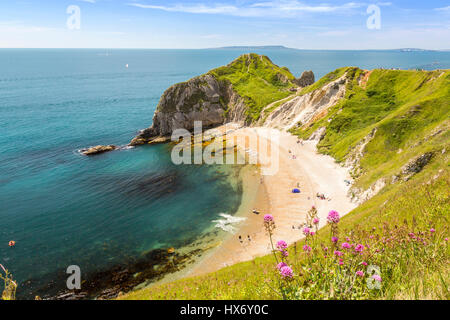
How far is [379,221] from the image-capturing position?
59.7 feet

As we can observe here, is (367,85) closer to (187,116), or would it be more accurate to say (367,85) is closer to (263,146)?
(263,146)

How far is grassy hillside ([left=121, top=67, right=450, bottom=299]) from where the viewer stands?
673cm

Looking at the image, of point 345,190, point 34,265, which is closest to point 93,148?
point 34,265

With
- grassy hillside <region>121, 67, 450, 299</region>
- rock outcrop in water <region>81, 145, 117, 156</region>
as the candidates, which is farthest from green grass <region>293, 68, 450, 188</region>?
rock outcrop in water <region>81, 145, 117, 156</region>

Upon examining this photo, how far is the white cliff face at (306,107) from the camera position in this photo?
77.1 meters

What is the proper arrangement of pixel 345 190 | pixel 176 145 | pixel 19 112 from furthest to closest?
1. pixel 19 112
2. pixel 176 145
3. pixel 345 190

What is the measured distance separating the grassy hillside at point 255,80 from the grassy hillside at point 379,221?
57.7 ft

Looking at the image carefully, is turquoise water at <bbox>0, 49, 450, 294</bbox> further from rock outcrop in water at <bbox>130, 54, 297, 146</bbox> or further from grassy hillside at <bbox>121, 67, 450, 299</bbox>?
grassy hillside at <bbox>121, 67, 450, 299</bbox>

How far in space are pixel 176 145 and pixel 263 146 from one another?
88.0 feet

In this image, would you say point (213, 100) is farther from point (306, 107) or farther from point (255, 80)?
point (306, 107)

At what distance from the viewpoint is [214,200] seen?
4650 centimetres

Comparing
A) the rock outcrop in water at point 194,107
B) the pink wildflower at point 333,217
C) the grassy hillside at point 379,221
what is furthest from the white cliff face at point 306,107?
the pink wildflower at point 333,217

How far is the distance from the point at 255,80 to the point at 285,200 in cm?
7758

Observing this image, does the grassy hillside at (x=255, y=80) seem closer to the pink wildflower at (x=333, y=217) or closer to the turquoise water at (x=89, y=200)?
the turquoise water at (x=89, y=200)
